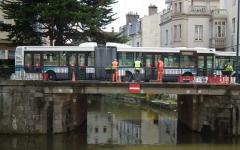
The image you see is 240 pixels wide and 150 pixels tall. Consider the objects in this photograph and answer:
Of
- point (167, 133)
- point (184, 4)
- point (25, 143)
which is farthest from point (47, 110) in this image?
point (184, 4)

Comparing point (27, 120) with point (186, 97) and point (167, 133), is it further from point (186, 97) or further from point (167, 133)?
point (186, 97)

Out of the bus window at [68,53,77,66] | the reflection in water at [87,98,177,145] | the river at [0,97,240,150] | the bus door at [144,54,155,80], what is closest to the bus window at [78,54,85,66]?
the bus window at [68,53,77,66]

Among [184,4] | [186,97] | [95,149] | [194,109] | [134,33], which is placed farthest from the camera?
[134,33]

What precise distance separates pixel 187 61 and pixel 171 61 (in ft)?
4.21

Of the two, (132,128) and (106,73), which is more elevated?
(106,73)

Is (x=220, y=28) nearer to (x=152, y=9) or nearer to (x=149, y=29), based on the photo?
(x=149, y=29)

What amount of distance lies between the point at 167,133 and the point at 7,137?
12.4m

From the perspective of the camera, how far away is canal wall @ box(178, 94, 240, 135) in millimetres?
36656

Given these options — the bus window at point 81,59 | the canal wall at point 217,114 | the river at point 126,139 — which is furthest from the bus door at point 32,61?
the canal wall at point 217,114

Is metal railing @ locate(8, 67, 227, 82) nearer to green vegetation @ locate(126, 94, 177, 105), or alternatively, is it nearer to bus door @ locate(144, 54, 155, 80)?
bus door @ locate(144, 54, 155, 80)

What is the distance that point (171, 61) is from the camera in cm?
4069

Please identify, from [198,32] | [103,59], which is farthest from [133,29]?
[103,59]

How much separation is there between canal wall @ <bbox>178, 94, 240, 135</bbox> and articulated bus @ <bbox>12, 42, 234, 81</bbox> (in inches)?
128

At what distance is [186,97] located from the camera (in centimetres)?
4291
